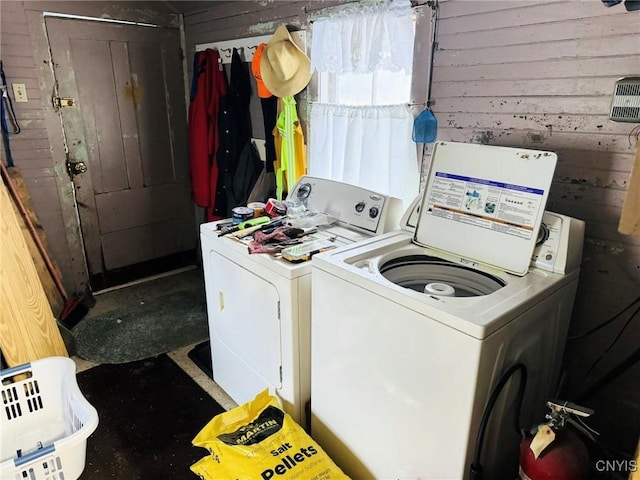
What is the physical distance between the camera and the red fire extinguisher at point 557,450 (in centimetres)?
118

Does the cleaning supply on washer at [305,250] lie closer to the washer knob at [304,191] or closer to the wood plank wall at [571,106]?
the washer knob at [304,191]

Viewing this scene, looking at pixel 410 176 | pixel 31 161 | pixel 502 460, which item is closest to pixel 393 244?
pixel 410 176

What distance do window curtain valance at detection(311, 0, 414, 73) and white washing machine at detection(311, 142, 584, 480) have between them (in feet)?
1.91

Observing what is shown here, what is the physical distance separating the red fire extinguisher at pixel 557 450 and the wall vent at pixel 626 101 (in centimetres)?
92

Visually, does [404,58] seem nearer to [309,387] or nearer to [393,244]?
[393,244]

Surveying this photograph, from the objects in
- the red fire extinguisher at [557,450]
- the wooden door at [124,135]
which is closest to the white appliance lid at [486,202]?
the red fire extinguisher at [557,450]

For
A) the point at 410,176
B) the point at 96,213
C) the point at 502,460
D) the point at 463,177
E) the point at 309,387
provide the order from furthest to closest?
1. the point at 96,213
2. the point at 410,176
3. the point at 309,387
4. the point at 463,177
5. the point at 502,460

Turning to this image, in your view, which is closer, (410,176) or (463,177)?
(463,177)

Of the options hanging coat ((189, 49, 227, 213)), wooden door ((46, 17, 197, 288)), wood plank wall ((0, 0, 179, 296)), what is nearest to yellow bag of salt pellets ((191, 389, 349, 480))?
hanging coat ((189, 49, 227, 213))

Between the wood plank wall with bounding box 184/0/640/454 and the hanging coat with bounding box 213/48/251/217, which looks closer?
the wood plank wall with bounding box 184/0/640/454

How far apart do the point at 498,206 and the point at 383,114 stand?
2.83 feet

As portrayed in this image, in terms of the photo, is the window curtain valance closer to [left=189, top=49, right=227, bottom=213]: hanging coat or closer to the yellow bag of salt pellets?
[left=189, top=49, right=227, bottom=213]: hanging coat

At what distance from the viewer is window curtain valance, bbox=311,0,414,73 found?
75.0 inches

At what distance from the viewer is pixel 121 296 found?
344cm
